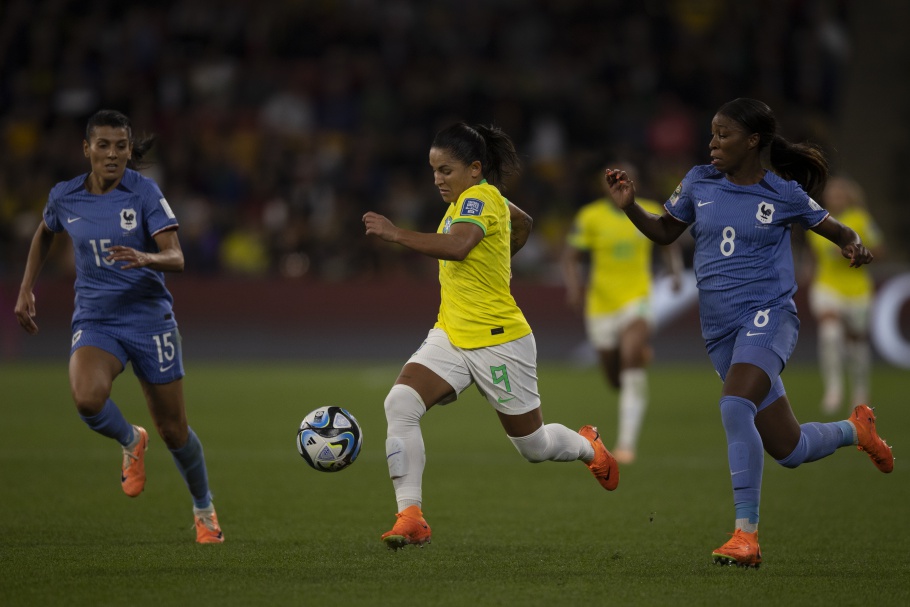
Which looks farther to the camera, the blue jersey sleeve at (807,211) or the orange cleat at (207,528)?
the orange cleat at (207,528)

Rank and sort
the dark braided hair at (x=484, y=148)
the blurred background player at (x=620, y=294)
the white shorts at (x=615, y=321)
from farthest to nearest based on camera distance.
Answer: the white shorts at (x=615, y=321), the blurred background player at (x=620, y=294), the dark braided hair at (x=484, y=148)

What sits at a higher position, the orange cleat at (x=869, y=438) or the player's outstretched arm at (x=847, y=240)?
the player's outstretched arm at (x=847, y=240)

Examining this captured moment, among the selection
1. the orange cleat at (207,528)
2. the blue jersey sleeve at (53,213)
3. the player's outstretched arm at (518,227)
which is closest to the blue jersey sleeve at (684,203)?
the player's outstretched arm at (518,227)

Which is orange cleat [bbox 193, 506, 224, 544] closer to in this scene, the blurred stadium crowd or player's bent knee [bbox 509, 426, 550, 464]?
player's bent knee [bbox 509, 426, 550, 464]

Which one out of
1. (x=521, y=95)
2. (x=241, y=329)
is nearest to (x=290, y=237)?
(x=241, y=329)

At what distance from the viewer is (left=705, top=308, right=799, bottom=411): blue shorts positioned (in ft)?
20.6

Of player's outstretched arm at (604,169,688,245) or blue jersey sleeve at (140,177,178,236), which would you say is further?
blue jersey sleeve at (140,177,178,236)

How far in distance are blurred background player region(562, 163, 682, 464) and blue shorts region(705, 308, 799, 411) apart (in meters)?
4.38

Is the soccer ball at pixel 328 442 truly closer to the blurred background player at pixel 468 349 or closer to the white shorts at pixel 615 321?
the blurred background player at pixel 468 349

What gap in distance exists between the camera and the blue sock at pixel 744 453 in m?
6.21

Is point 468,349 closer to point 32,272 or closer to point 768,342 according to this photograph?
point 768,342

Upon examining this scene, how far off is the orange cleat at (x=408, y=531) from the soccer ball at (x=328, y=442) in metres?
0.42

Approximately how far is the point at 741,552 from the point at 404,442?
1807mm

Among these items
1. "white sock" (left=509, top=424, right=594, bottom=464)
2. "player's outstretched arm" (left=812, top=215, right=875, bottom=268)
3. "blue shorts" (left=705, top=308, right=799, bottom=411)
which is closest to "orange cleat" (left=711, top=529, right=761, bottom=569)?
"blue shorts" (left=705, top=308, right=799, bottom=411)
